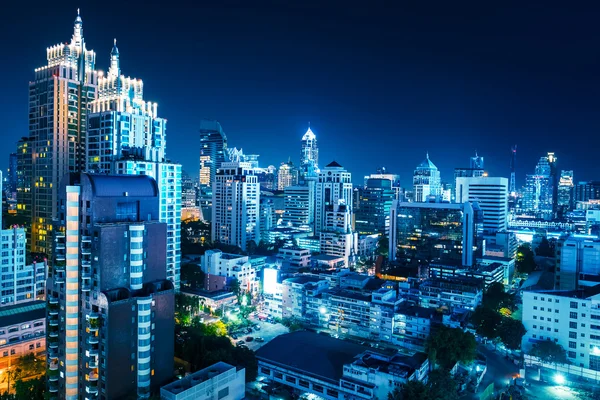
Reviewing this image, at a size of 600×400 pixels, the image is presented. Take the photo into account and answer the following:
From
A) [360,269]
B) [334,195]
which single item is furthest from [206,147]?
[360,269]

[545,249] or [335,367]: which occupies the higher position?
[545,249]

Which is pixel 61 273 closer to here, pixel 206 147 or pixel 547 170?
pixel 206 147

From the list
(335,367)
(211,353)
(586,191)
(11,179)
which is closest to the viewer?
(211,353)

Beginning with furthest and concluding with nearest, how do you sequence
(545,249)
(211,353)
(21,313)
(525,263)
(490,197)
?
(490,197)
(545,249)
(525,263)
(21,313)
(211,353)

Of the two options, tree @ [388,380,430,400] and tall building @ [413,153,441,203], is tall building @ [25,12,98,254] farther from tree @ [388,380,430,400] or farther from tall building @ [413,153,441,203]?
tall building @ [413,153,441,203]

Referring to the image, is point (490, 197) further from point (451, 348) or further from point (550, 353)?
point (451, 348)

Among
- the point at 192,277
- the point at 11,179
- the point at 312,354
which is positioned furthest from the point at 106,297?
the point at 11,179

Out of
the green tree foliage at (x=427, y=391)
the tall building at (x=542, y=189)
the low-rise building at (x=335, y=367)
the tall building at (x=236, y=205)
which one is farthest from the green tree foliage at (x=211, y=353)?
the tall building at (x=542, y=189)

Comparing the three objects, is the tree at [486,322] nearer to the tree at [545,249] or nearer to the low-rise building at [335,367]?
the low-rise building at [335,367]
